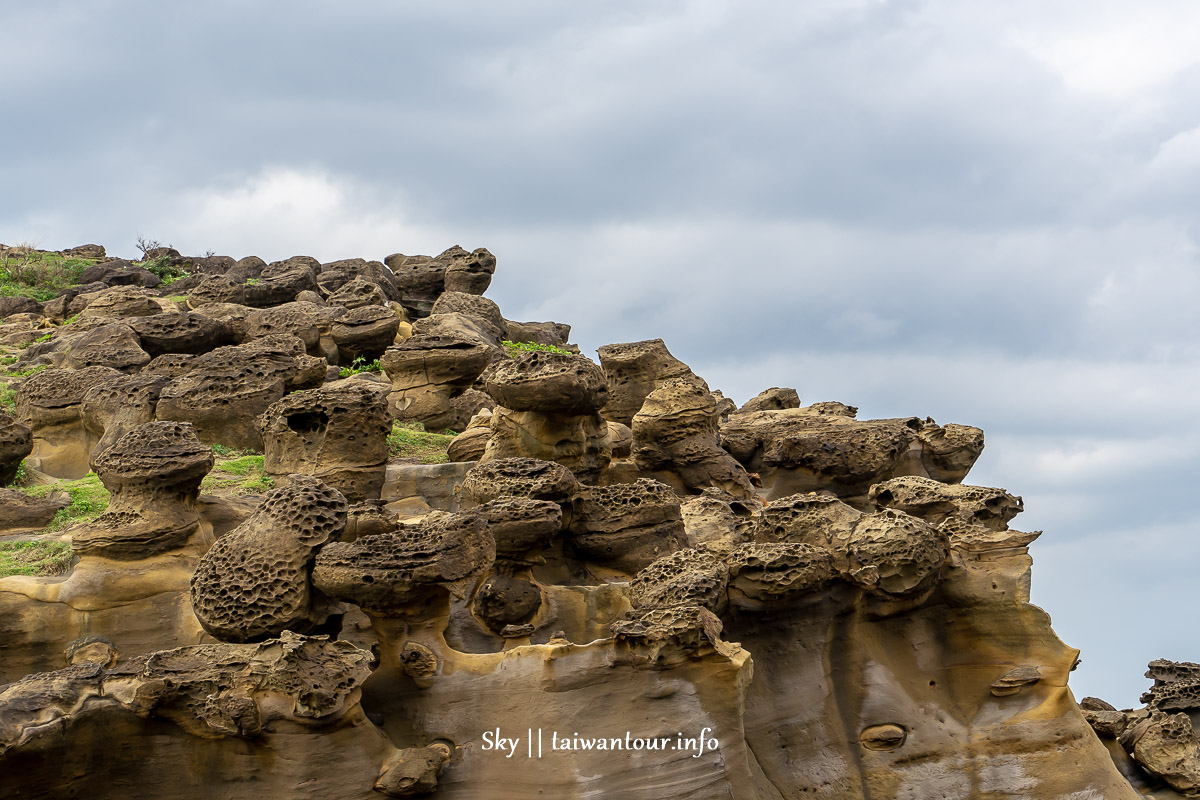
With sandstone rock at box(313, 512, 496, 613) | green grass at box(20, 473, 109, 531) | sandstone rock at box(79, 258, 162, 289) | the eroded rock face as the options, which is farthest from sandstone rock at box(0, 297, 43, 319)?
sandstone rock at box(313, 512, 496, 613)

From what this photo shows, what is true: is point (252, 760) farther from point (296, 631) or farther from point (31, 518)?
point (31, 518)

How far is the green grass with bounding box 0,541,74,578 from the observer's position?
912 centimetres

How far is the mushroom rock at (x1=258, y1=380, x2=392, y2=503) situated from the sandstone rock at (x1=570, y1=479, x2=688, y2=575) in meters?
2.05

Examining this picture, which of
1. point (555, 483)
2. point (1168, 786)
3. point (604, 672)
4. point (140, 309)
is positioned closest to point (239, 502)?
point (555, 483)

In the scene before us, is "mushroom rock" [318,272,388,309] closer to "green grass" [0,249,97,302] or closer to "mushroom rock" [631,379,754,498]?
"mushroom rock" [631,379,754,498]

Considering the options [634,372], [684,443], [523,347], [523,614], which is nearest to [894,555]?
[523,614]

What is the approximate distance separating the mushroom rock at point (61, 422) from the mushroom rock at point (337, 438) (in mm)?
3748

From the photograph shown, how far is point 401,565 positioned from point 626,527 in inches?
105

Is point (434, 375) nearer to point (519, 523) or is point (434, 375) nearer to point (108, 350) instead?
point (108, 350)

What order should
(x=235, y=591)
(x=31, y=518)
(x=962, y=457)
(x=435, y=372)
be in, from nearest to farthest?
(x=235, y=591), (x=31, y=518), (x=962, y=457), (x=435, y=372)

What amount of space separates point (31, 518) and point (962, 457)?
380 inches

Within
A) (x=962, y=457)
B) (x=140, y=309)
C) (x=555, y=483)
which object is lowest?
(x=555, y=483)

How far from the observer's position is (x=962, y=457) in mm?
13711

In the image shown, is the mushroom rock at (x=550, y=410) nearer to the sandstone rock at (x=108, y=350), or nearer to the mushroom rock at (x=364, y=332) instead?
the mushroom rock at (x=364, y=332)
